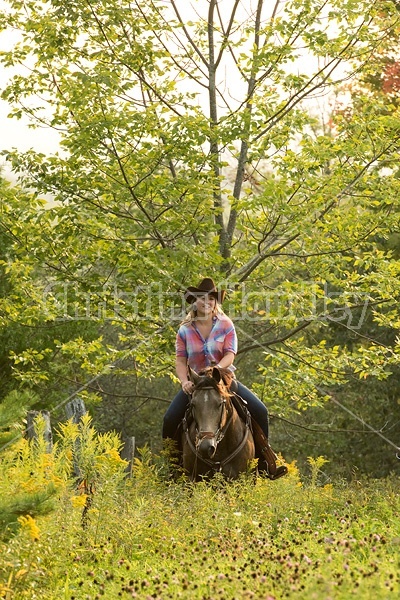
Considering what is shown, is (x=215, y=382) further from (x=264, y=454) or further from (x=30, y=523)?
(x=30, y=523)

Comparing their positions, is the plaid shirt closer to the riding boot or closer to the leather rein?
the leather rein

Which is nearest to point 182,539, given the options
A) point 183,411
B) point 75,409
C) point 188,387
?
point 188,387

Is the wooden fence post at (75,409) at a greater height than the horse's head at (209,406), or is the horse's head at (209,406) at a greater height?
the horse's head at (209,406)

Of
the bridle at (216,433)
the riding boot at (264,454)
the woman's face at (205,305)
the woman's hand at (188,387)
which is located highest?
the woman's face at (205,305)

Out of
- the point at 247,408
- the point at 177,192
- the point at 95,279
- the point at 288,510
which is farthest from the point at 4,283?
the point at 288,510

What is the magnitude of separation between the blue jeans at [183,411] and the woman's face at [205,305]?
40.1 inches

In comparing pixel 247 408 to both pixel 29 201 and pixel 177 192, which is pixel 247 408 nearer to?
pixel 177 192

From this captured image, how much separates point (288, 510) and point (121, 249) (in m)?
5.93

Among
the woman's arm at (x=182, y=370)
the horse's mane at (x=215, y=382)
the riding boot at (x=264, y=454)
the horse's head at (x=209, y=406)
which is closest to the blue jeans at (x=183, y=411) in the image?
the riding boot at (x=264, y=454)

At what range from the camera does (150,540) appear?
6.73 meters

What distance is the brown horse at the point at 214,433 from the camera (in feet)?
31.5

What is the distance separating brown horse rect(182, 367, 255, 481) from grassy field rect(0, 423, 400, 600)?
811mm

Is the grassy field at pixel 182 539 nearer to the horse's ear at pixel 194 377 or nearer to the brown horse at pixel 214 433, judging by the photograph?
the brown horse at pixel 214 433

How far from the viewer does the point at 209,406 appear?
962cm
